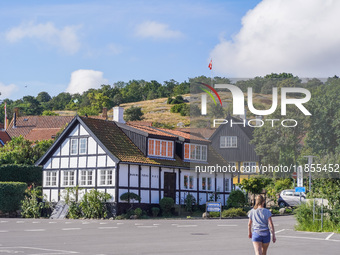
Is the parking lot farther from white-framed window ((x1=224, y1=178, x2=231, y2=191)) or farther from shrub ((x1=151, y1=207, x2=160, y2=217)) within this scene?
white-framed window ((x1=224, y1=178, x2=231, y2=191))

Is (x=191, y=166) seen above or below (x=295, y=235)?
above

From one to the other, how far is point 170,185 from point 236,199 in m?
5.47

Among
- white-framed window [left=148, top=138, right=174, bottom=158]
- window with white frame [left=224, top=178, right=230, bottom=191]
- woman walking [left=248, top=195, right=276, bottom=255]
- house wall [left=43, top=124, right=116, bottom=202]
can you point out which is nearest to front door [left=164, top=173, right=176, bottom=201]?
white-framed window [left=148, top=138, right=174, bottom=158]

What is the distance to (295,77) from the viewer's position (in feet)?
112

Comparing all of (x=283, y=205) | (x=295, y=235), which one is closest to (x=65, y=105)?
(x=283, y=205)

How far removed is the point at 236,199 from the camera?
1933 inches

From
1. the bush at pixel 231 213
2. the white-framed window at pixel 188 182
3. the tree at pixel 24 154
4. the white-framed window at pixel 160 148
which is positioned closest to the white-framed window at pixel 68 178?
the white-framed window at pixel 160 148

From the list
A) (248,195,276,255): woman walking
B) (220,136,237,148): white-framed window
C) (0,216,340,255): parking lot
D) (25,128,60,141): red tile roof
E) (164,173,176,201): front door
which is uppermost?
(25,128,60,141): red tile roof

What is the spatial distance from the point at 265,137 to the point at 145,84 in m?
162

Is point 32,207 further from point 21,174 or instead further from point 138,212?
point 138,212

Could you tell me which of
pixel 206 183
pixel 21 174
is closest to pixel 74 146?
pixel 21 174

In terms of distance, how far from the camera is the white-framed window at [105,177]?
43906 millimetres

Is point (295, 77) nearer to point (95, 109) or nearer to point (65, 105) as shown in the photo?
point (95, 109)

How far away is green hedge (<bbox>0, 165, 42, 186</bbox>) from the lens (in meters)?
52.0
